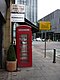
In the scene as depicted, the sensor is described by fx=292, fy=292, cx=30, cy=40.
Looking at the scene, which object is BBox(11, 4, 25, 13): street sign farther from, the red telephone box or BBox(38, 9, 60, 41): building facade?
BBox(38, 9, 60, 41): building facade

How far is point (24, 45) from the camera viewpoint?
51.7 feet

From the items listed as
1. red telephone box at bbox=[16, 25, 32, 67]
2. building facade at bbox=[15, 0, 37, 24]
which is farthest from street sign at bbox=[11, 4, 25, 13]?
building facade at bbox=[15, 0, 37, 24]

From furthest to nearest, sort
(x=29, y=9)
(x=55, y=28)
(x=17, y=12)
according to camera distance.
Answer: (x=55, y=28), (x=29, y=9), (x=17, y=12)

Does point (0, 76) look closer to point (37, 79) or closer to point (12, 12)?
point (37, 79)

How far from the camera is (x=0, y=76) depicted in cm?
1190

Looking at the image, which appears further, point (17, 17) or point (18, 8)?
point (17, 17)

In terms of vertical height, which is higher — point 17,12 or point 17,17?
point 17,12

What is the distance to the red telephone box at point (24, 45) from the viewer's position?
15.4 metres

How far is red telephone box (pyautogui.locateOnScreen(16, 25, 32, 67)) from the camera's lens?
15.4m

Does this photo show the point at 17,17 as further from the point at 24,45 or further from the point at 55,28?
the point at 55,28

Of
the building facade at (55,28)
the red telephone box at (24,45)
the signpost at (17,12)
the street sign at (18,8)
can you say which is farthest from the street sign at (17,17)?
the building facade at (55,28)

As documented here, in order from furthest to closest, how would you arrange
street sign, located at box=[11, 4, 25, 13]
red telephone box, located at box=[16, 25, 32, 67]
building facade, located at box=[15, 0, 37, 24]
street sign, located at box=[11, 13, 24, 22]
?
building facade, located at box=[15, 0, 37, 24]
red telephone box, located at box=[16, 25, 32, 67]
street sign, located at box=[11, 13, 24, 22]
street sign, located at box=[11, 4, 25, 13]

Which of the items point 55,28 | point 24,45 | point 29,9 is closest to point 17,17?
point 24,45

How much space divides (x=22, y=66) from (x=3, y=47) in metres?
1.80
